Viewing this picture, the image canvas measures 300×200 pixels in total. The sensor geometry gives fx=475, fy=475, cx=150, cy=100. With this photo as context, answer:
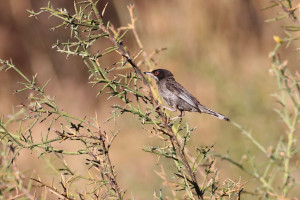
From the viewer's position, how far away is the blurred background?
5215mm

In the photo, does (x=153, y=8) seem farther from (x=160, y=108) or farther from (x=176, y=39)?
(x=160, y=108)

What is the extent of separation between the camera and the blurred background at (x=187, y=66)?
17.1 feet

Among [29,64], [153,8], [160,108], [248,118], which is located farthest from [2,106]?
[160,108]

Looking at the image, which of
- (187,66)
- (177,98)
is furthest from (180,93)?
(187,66)

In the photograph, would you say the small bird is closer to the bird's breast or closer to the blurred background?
the bird's breast

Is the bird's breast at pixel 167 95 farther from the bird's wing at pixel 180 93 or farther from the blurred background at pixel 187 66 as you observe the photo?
the blurred background at pixel 187 66

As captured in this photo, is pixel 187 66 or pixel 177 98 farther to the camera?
pixel 187 66

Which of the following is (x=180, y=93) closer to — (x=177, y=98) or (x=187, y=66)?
(x=177, y=98)

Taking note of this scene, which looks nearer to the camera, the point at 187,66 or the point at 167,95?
the point at 167,95

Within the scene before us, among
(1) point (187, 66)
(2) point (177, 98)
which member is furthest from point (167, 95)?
(1) point (187, 66)

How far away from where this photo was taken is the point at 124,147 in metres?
6.85

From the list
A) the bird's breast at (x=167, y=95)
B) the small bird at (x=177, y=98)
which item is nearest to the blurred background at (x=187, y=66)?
the small bird at (x=177, y=98)

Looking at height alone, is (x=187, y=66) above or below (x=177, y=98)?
above

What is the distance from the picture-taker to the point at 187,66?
20.2 feet
